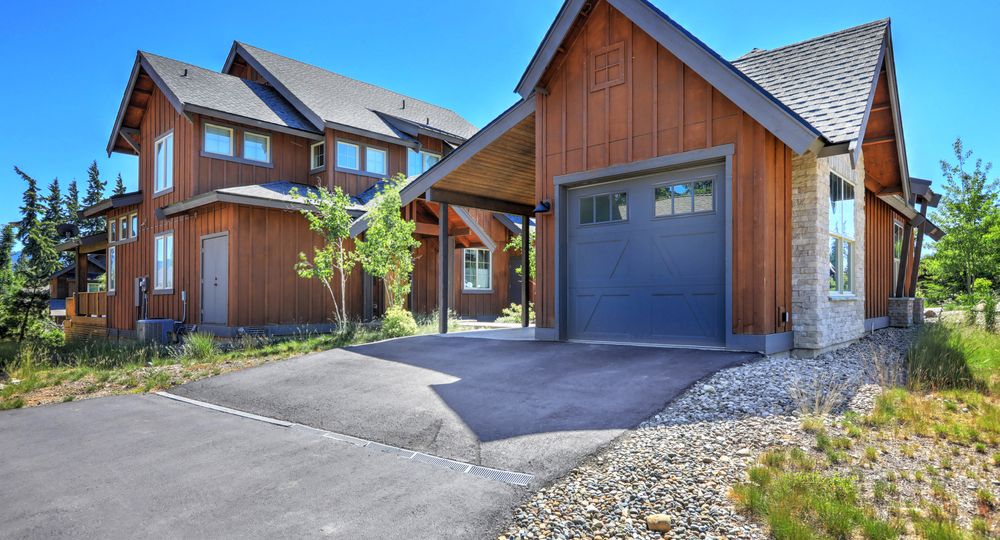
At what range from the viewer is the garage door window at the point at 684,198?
809cm

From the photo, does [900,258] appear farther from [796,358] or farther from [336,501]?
[336,501]

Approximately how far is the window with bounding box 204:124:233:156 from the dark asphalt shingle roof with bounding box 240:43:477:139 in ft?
7.54

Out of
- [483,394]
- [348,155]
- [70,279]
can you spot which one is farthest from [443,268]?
[70,279]

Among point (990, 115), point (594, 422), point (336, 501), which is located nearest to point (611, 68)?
point (594, 422)

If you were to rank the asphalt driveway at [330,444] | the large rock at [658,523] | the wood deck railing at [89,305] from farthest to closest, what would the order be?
→ the wood deck railing at [89,305]
the asphalt driveway at [330,444]
the large rock at [658,523]

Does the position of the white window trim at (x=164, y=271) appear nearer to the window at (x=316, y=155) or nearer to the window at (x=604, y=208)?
the window at (x=316, y=155)

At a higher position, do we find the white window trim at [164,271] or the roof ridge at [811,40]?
the roof ridge at [811,40]

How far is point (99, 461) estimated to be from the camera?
15.4 ft

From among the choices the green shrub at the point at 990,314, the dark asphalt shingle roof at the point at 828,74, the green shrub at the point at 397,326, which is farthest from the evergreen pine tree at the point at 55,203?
the green shrub at the point at 990,314

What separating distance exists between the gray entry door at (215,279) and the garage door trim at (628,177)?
28.3ft

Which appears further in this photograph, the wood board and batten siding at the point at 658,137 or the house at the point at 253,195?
the house at the point at 253,195

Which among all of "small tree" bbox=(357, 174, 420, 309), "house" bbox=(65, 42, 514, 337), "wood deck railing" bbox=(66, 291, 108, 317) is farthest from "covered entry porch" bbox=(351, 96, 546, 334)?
"wood deck railing" bbox=(66, 291, 108, 317)

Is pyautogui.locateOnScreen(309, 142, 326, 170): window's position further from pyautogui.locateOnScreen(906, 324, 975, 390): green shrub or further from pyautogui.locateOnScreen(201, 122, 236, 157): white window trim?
pyautogui.locateOnScreen(906, 324, 975, 390): green shrub

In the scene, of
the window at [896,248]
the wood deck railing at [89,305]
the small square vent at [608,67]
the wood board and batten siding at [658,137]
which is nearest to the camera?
the wood board and batten siding at [658,137]
